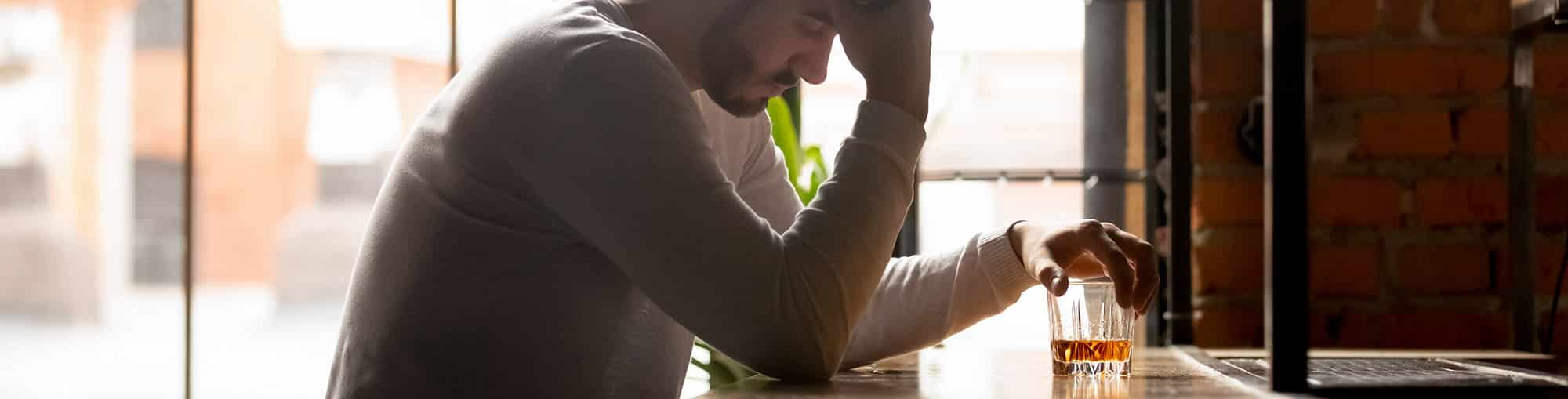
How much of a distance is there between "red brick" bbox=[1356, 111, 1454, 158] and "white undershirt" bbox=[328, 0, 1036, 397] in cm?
87

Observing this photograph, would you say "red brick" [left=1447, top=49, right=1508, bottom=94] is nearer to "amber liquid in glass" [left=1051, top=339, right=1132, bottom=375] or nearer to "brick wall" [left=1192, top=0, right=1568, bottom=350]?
"brick wall" [left=1192, top=0, right=1568, bottom=350]

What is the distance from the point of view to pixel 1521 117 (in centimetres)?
150

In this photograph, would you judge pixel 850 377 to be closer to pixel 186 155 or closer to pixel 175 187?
pixel 186 155

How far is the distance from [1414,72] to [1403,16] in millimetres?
72

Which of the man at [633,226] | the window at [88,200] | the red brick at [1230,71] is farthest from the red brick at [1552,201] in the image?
the window at [88,200]

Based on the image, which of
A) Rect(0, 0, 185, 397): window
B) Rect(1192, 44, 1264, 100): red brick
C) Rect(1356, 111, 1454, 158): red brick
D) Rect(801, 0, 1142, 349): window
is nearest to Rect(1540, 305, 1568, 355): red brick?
Rect(1356, 111, 1454, 158): red brick

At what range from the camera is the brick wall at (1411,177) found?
158 centimetres

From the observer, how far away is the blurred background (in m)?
3.06

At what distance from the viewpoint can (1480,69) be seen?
62.0 inches

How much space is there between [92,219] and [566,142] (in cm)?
296

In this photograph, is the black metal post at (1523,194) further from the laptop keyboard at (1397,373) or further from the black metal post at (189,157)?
the black metal post at (189,157)

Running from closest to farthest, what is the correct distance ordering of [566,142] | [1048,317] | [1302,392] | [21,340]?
[1302,392] → [566,142] → [1048,317] → [21,340]

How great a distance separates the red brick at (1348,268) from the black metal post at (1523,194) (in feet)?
0.51

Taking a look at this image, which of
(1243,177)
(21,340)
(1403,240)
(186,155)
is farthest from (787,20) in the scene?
(21,340)
